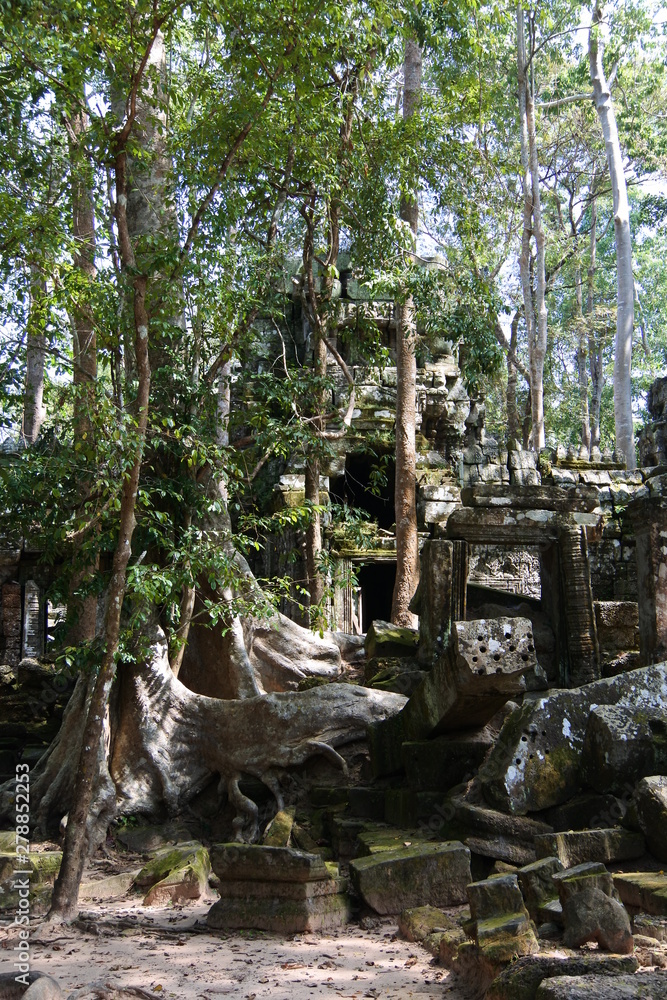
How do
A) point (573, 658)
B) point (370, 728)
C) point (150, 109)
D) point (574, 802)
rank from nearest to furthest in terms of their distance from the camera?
point (574, 802)
point (370, 728)
point (573, 658)
point (150, 109)

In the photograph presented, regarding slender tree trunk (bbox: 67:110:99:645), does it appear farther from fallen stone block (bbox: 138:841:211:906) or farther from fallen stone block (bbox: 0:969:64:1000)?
fallen stone block (bbox: 0:969:64:1000)

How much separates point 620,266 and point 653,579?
Answer: 14.8m

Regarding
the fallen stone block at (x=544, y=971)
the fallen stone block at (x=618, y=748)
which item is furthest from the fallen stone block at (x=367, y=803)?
the fallen stone block at (x=544, y=971)

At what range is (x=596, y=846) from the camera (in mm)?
4918

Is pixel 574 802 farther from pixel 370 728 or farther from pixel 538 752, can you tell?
pixel 370 728

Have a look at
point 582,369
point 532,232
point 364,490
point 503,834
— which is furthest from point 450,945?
point 582,369

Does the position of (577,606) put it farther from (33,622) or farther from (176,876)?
(33,622)

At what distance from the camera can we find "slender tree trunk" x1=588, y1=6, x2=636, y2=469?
64.7 feet

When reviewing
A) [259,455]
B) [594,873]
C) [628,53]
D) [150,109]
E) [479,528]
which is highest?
[628,53]

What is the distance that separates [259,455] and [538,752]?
18.1 feet

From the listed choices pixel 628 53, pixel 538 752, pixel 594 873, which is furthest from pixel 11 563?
pixel 628 53

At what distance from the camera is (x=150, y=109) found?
10.3 m

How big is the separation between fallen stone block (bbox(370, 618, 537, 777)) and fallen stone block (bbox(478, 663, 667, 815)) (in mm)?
249

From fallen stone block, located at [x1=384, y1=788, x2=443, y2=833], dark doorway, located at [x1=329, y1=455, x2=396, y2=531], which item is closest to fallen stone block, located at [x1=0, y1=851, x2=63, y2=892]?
fallen stone block, located at [x1=384, y1=788, x2=443, y2=833]
